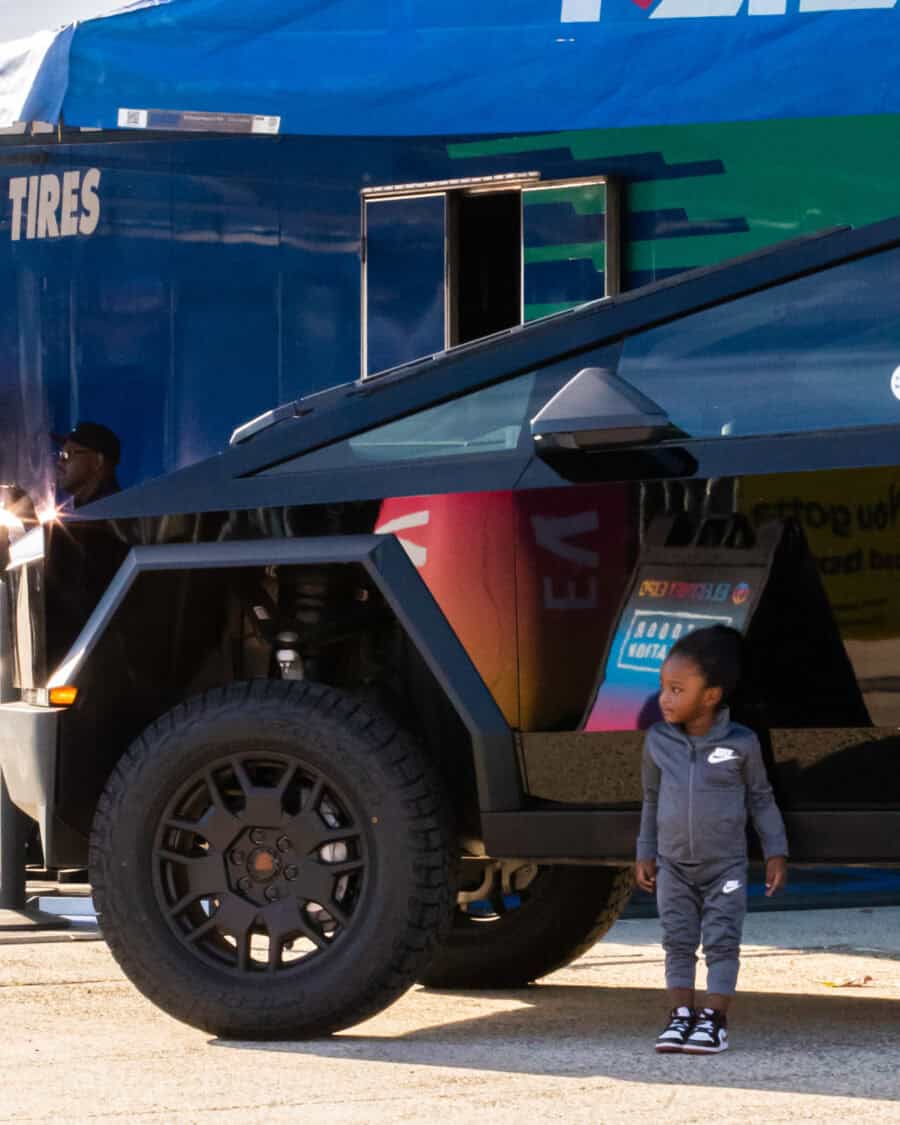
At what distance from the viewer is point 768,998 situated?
6496 mm

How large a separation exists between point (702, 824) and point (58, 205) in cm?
Result: 595

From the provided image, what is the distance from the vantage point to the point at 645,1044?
5559 millimetres

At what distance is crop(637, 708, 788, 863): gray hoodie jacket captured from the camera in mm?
5223

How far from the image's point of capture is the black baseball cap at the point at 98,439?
10042 millimetres

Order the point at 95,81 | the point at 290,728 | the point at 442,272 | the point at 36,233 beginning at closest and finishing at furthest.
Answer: the point at 290,728
the point at 95,81
the point at 442,272
the point at 36,233

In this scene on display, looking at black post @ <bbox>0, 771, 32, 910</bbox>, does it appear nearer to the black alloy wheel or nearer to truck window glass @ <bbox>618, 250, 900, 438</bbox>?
the black alloy wheel

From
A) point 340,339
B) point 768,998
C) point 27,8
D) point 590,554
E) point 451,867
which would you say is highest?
point 27,8

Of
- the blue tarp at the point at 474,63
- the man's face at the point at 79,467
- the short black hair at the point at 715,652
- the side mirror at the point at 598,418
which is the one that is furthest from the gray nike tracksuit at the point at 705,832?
the man's face at the point at 79,467

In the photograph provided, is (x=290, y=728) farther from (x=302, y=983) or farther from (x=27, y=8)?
(x=27, y=8)

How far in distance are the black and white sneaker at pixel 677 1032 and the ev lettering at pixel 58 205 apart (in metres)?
5.86

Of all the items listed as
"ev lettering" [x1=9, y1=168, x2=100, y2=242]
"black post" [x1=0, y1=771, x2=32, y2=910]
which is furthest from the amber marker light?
"ev lettering" [x1=9, y1=168, x2=100, y2=242]

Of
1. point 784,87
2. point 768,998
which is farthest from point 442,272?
point 768,998

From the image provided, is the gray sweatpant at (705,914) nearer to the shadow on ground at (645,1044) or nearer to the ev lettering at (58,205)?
the shadow on ground at (645,1044)

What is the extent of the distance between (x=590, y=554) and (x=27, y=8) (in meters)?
6.92
